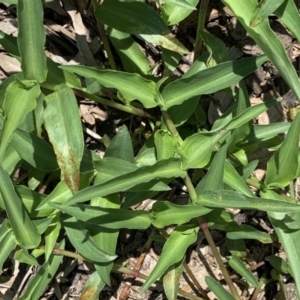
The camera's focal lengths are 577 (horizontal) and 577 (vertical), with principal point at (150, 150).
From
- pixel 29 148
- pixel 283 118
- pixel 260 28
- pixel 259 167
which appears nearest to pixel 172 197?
pixel 259 167

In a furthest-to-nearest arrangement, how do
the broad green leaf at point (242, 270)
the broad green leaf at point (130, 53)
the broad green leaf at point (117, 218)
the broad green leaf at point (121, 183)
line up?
the broad green leaf at point (242, 270) < the broad green leaf at point (130, 53) < the broad green leaf at point (117, 218) < the broad green leaf at point (121, 183)

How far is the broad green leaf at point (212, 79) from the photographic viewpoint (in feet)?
5.37

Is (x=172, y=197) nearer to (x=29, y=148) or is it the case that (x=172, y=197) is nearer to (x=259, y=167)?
(x=259, y=167)

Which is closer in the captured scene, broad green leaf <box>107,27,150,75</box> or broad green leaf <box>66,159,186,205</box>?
broad green leaf <box>66,159,186,205</box>

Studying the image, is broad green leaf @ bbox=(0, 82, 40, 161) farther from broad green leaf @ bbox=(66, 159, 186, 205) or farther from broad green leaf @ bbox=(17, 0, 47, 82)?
broad green leaf @ bbox=(66, 159, 186, 205)

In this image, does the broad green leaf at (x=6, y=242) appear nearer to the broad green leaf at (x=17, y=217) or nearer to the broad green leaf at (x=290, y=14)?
the broad green leaf at (x=17, y=217)

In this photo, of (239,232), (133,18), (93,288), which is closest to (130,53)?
(133,18)

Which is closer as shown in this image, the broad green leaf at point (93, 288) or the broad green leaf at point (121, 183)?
the broad green leaf at point (121, 183)

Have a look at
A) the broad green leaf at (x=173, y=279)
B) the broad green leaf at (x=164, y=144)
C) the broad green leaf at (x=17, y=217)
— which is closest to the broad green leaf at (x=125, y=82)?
the broad green leaf at (x=164, y=144)

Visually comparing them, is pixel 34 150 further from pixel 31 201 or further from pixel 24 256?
pixel 24 256

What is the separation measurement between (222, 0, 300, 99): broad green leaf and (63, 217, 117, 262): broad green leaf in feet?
2.60

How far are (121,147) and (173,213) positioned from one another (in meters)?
0.27

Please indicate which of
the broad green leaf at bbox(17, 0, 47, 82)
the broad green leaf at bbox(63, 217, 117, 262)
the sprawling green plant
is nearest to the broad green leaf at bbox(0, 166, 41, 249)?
the sprawling green plant

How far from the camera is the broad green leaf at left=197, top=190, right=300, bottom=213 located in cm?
153
